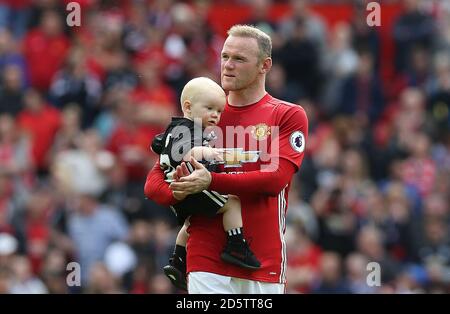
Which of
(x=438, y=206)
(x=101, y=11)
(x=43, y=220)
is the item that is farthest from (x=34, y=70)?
(x=438, y=206)

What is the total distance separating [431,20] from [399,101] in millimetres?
1257

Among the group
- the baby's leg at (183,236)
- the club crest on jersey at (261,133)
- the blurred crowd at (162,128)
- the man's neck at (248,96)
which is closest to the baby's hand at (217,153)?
the club crest on jersey at (261,133)

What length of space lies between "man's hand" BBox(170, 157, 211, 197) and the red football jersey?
1.22 feet

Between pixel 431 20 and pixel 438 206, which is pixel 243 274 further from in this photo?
pixel 431 20

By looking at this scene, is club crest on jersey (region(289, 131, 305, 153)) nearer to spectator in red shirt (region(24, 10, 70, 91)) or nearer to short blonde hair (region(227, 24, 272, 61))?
short blonde hair (region(227, 24, 272, 61))

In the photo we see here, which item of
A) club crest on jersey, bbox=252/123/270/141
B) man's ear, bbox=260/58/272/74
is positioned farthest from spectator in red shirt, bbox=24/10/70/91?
club crest on jersey, bbox=252/123/270/141

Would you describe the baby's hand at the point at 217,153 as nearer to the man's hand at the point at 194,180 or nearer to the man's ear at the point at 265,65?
the man's hand at the point at 194,180

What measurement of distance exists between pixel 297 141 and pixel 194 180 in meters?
0.72

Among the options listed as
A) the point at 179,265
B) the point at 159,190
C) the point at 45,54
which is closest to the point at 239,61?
the point at 159,190

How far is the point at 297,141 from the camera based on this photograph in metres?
7.28

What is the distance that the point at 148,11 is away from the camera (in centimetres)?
1638

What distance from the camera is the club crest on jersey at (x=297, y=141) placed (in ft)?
23.8

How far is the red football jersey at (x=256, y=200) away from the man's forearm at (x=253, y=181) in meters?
0.10

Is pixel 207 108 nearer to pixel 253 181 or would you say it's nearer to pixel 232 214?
pixel 253 181
